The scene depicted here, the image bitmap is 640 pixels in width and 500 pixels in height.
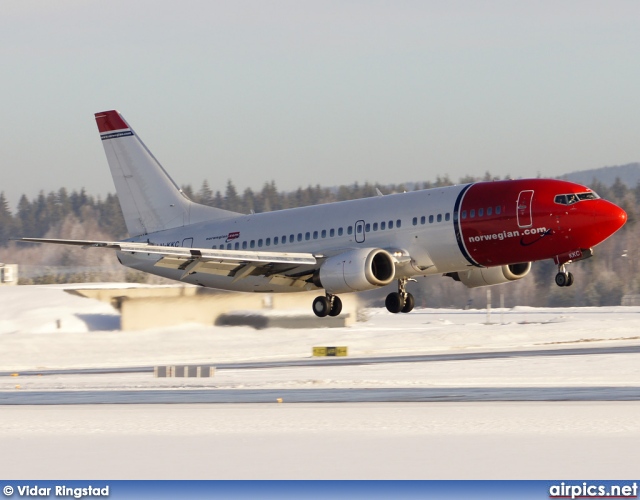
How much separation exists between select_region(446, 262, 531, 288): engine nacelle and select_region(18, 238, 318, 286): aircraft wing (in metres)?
7.39

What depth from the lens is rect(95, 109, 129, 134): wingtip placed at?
62.3 m

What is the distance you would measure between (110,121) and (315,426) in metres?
35.0

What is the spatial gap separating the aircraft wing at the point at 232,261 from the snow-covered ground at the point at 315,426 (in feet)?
15.8

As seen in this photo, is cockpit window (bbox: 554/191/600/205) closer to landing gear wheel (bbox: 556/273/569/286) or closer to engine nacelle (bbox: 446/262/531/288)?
landing gear wheel (bbox: 556/273/569/286)

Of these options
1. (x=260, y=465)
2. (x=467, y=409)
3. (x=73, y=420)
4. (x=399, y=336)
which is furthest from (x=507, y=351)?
(x=260, y=465)

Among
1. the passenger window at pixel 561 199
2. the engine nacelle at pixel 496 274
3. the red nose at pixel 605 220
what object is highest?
the passenger window at pixel 561 199

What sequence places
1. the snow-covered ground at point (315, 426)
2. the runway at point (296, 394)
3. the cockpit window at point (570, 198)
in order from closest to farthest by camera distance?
the snow-covered ground at point (315, 426)
the runway at point (296, 394)
the cockpit window at point (570, 198)

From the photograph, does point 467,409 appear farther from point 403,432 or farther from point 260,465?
point 260,465

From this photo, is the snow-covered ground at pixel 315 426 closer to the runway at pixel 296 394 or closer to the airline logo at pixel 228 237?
the runway at pixel 296 394

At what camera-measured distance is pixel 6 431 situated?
31.8 metres

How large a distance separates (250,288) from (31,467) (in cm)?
3047

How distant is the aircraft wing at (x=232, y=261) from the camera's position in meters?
49.3

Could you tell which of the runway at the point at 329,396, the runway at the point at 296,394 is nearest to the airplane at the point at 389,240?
the runway at the point at 296,394

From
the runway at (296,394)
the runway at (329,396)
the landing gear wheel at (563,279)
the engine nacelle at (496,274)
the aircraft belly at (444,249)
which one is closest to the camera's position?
the runway at (329,396)
